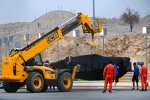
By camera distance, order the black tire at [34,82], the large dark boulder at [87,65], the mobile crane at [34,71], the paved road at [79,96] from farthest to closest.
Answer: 1. the large dark boulder at [87,65]
2. the mobile crane at [34,71]
3. the black tire at [34,82]
4. the paved road at [79,96]

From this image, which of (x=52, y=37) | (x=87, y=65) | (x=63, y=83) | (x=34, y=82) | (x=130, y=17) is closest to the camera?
(x=34, y=82)

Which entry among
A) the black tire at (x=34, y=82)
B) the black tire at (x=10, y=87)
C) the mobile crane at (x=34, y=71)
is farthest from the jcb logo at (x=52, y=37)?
the black tire at (x=10, y=87)

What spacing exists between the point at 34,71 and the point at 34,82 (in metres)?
0.73

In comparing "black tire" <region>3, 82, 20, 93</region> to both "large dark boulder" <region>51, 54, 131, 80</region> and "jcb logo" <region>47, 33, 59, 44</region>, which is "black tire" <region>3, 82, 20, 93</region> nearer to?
"large dark boulder" <region>51, 54, 131, 80</region>

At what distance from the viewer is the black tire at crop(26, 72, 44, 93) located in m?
28.2

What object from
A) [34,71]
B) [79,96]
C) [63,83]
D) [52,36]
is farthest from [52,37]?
[79,96]

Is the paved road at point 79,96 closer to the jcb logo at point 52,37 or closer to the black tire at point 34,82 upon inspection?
the black tire at point 34,82

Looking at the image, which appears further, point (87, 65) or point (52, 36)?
point (87, 65)

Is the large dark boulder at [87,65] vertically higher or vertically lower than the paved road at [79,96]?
higher

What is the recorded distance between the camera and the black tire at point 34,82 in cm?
2824

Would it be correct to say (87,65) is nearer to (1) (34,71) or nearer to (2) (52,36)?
(2) (52,36)

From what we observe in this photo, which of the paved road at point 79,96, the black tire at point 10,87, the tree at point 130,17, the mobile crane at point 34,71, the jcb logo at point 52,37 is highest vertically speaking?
the tree at point 130,17

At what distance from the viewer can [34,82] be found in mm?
28625

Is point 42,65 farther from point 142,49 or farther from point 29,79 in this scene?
point 142,49
